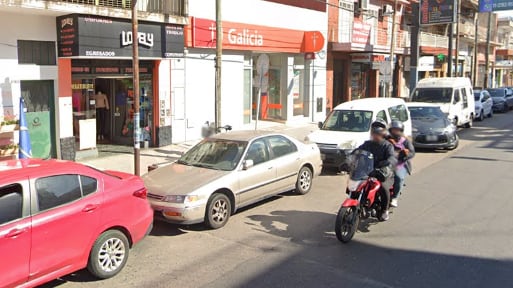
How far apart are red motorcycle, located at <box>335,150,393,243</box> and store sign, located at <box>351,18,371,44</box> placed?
17.8m

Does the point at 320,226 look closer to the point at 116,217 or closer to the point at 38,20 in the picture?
the point at 116,217

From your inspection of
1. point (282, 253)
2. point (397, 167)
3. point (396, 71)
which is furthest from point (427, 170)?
point (396, 71)

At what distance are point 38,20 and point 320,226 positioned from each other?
8.72 metres

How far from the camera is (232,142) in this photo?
360 inches

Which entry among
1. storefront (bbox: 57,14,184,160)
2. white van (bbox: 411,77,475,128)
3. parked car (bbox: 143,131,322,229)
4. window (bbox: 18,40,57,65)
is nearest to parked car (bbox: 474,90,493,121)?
white van (bbox: 411,77,475,128)

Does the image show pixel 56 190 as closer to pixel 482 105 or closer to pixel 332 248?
pixel 332 248

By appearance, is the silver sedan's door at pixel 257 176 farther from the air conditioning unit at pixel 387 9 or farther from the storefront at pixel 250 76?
the air conditioning unit at pixel 387 9

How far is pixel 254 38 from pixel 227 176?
1164cm

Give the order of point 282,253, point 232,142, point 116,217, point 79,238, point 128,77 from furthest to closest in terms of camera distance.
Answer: point 128,77
point 232,142
point 282,253
point 116,217
point 79,238

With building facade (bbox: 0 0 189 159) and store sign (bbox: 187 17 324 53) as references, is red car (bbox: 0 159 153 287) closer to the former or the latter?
building facade (bbox: 0 0 189 159)

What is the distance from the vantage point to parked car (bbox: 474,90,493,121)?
1029 inches

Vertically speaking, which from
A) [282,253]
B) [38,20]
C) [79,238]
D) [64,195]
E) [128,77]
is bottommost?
[282,253]

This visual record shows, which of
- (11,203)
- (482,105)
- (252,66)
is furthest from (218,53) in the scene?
(482,105)

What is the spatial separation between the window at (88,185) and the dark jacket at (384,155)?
157 inches
